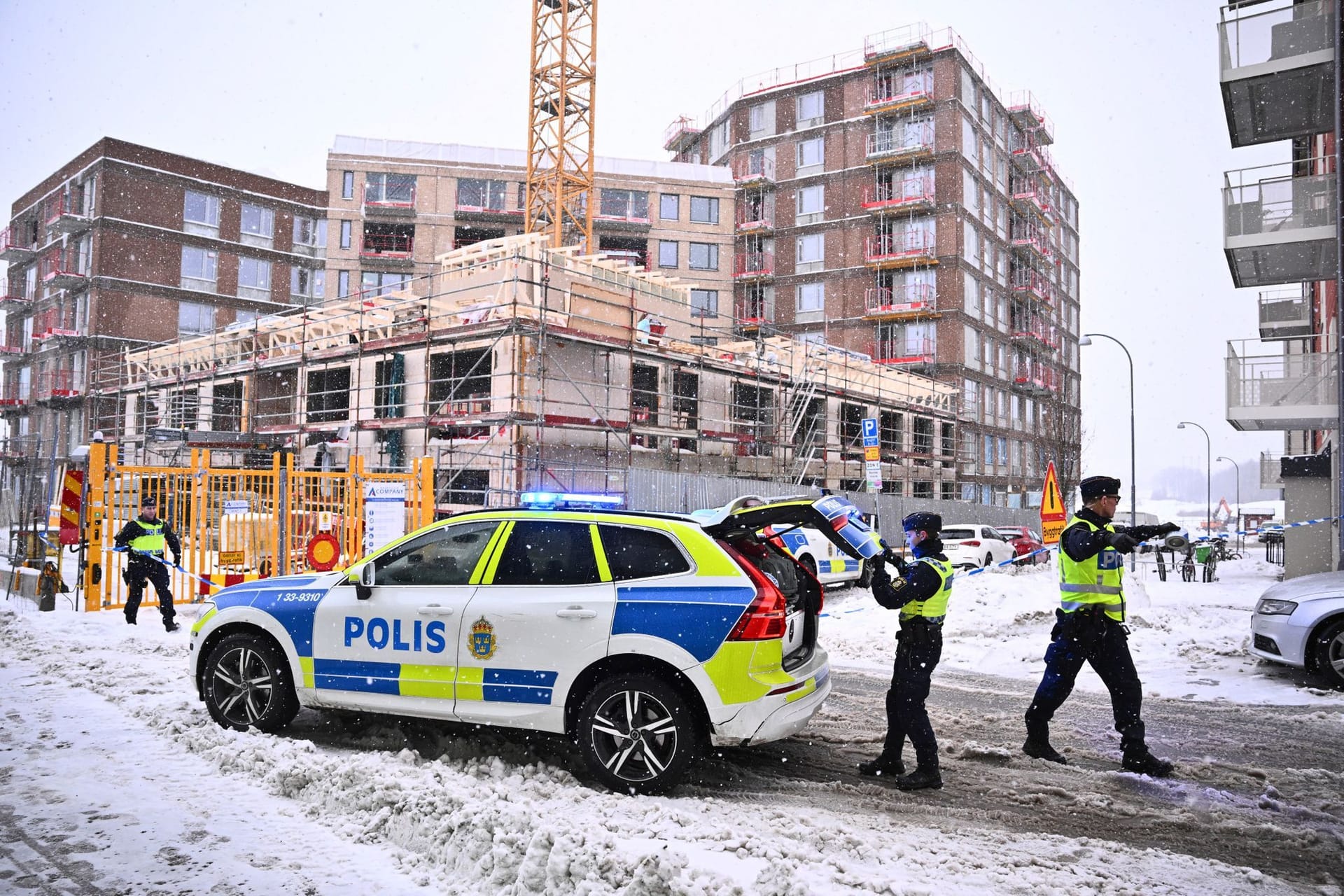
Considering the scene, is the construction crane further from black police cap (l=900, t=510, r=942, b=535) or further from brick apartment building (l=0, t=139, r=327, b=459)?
black police cap (l=900, t=510, r=942, b=535)

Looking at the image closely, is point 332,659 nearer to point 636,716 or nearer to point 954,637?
point 636,716

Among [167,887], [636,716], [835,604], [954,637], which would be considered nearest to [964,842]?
[636,716]

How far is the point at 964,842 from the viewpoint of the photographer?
4.55 metres

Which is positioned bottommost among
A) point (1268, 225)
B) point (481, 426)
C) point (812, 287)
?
point (481, 426)

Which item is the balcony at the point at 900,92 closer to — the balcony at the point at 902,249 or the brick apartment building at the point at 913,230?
the brick apartment building at the point at 913,230

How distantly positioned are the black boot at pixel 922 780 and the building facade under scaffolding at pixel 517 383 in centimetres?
1393

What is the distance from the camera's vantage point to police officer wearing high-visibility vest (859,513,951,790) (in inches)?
213

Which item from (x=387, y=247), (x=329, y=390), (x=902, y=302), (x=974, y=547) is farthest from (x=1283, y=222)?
(x=387, y=247)

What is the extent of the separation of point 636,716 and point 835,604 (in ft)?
35.6

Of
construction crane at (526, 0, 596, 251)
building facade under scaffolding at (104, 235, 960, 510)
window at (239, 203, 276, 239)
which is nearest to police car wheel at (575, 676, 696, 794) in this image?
building facade under scaffolding at (104, 235, 960, 510)

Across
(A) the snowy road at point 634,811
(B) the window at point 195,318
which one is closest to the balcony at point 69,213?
(B) the window at point 195,318

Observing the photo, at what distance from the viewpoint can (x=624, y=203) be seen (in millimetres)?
50438

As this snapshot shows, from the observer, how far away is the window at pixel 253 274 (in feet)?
157

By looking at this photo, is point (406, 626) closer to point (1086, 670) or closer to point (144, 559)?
point (144, 559)
